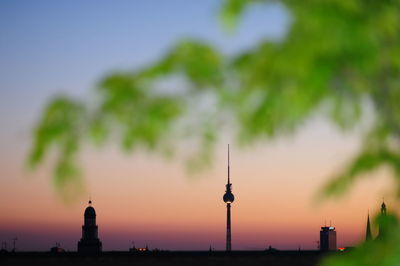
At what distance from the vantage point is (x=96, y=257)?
4259 cm

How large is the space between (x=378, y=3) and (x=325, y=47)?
46cm

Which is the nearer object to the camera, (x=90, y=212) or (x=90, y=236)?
(x=90, y=212)

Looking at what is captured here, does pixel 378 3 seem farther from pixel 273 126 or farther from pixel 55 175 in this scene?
pixel 55 175

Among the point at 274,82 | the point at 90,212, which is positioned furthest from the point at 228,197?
the point at 274,82

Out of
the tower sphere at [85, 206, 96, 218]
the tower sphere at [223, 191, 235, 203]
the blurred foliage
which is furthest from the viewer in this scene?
the tower sphere at [223, 191, 235, 203]

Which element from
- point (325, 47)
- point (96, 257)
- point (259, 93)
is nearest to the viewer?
point (325, 47)

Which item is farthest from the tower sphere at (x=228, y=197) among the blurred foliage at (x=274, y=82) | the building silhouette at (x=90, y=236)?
the blurred foliage at (x=274, y=82)

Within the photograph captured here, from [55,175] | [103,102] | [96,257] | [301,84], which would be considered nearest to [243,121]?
[301,84]

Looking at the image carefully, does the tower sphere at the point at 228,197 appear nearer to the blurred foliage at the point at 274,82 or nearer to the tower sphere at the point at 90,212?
the tower sphere at the point at 90,212

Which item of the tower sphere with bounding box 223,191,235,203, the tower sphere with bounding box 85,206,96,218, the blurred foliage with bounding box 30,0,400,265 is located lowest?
the blurred foliage with bounding box 30,0,400,265

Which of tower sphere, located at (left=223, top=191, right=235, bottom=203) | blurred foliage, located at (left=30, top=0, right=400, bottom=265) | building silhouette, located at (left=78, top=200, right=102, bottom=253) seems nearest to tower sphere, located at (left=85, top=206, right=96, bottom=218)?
building silhouette, located at (left=78, top=200, right=102, bottom=253)

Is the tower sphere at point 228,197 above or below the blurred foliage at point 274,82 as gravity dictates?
above

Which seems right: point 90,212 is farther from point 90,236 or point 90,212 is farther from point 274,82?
point 274,82

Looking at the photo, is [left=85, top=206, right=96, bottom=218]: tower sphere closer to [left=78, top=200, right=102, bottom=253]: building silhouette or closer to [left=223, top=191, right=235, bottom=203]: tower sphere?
[left=78, top=200, right=102, bottom=253]: building silhouette
